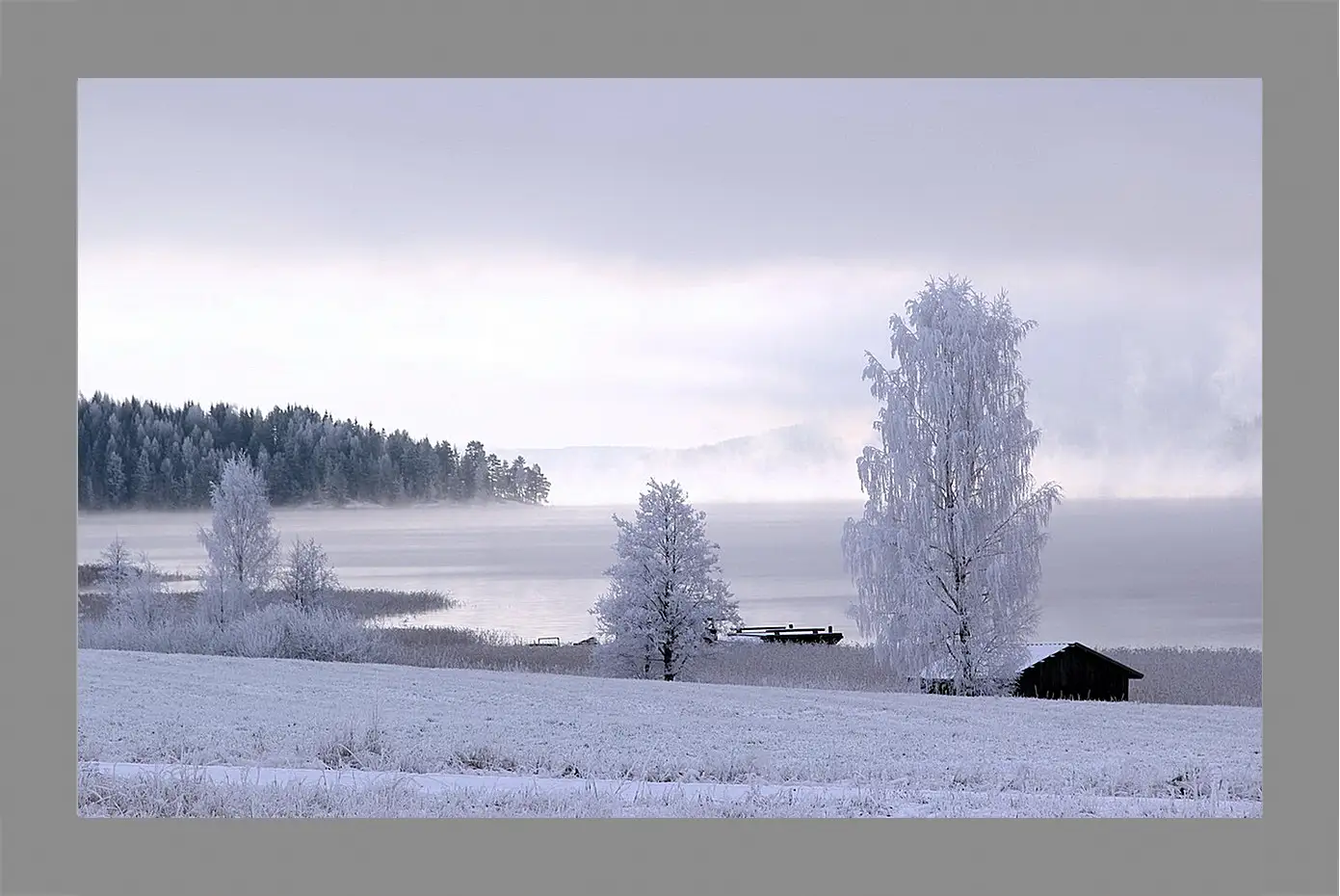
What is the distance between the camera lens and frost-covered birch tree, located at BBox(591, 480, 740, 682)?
14.0m

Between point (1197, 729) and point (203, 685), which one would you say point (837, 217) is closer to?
point (1197, 729)

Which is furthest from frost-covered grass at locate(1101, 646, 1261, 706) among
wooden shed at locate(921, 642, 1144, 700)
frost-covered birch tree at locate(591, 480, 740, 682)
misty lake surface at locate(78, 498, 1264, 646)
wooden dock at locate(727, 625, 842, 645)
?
frost-covered birch tree at locate(591, 480, 740, 682)

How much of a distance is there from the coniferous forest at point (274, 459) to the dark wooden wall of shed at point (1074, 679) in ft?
16.5

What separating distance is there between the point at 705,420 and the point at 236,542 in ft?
20.5

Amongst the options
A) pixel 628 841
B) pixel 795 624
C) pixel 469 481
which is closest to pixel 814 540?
pixel 795 624

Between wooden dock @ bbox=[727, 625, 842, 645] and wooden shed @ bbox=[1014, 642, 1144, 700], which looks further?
wooden dock @ bbox=[727, 625, 842, 645]

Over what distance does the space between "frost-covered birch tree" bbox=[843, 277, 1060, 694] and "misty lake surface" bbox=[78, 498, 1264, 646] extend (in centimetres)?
28

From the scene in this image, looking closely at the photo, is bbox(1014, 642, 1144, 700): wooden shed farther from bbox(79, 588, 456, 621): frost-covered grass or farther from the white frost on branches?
the white frost on branches

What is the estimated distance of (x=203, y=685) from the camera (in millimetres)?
10094

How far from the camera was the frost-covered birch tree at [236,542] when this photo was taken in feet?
43.3

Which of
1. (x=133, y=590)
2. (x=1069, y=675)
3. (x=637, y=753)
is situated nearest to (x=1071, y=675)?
(x=1069, y=675)

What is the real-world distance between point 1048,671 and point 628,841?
726 centimetres

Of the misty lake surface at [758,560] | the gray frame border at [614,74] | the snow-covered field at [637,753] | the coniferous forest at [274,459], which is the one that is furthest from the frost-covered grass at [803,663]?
the gray frame border at [614,74]

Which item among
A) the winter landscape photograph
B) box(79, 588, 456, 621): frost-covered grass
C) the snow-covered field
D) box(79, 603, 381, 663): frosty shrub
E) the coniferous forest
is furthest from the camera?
box(79, 603, 381, 663): frosty shrub
